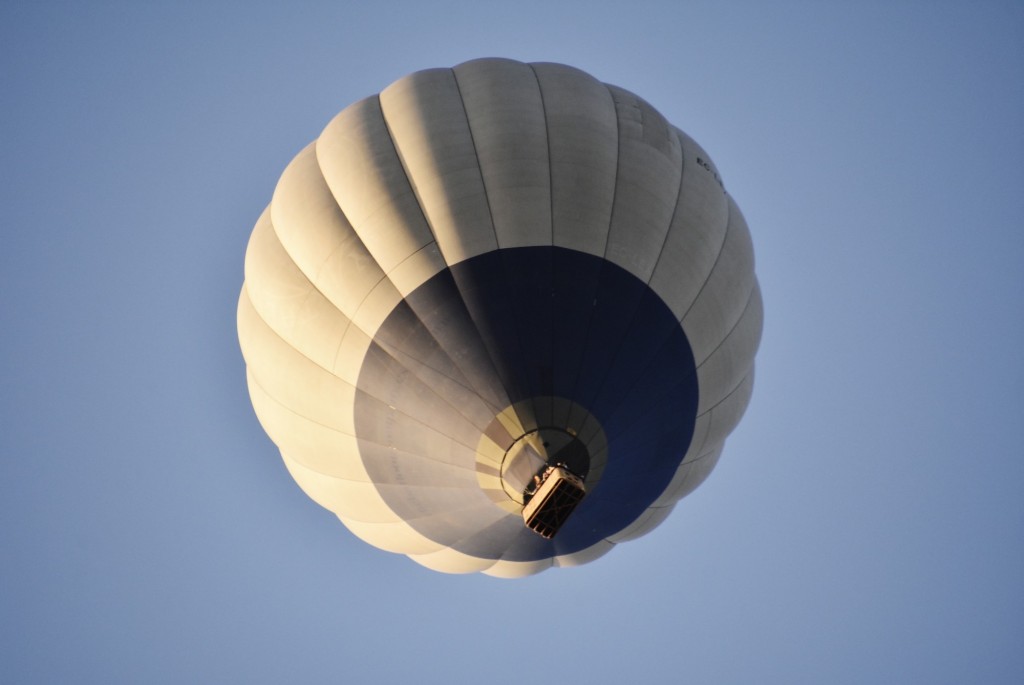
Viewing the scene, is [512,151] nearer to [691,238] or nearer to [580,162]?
[580,162]

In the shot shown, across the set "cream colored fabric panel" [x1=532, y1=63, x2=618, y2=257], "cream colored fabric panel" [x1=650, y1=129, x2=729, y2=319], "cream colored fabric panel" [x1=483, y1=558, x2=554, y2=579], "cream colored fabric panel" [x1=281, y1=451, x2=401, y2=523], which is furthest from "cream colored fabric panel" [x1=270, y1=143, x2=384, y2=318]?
"cream colored fabric panel" [x1=483, y1=558, x2=554, y2=579]

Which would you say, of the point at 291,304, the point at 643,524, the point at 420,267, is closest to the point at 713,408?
the point at 643,524

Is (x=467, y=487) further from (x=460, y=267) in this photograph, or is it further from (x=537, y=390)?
(x=460, y=267)

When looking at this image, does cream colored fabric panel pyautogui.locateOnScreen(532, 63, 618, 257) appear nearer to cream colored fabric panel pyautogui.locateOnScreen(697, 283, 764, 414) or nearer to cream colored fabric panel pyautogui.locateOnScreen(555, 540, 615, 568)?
cream colored fabric panel pyautogui.locateOnScreen(697, 283, 764, 414)

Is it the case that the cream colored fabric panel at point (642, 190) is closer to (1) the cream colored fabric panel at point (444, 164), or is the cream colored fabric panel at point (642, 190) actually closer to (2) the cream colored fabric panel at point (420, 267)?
(1) the cream colored fabric panel at point (444, 164)

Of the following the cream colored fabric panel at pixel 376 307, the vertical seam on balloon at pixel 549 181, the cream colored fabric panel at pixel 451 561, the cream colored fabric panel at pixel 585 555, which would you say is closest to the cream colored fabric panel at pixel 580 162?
the vertical seam on balloon at pixel 549 181

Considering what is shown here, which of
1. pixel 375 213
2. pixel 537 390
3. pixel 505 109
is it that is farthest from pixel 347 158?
pixel 537 390

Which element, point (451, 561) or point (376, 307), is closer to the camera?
point (376, 307)
